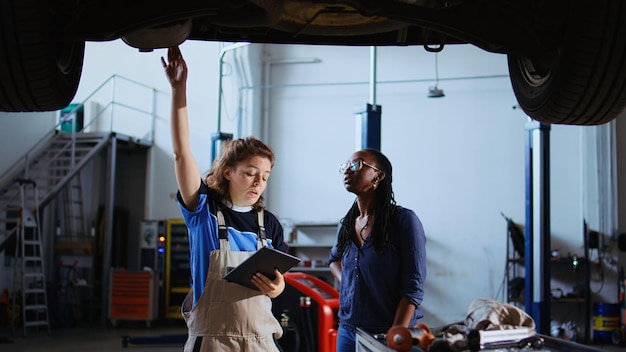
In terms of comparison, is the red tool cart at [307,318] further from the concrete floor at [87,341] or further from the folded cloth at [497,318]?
the concrete floor at [87,341]

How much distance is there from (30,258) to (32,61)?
7.48 metres

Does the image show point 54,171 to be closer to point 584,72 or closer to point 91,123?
point 91,123

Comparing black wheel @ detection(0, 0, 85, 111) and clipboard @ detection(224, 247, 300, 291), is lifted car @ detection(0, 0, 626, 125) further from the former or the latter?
clipboard @ detection(224, 247, 300, 291)

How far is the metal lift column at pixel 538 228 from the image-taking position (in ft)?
18.7

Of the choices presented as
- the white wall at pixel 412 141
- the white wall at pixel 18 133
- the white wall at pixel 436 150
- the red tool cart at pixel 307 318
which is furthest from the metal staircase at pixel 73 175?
the red tool cart at pixel 307 318

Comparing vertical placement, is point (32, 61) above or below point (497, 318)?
above

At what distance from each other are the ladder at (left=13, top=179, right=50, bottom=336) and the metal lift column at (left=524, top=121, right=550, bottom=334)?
5814 mm

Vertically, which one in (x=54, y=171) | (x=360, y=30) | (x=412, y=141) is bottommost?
(x=54, y=171)

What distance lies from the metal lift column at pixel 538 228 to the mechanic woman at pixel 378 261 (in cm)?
340

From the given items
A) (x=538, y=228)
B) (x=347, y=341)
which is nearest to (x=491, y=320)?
(x=347, y=341)

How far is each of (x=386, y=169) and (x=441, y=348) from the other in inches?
46.9

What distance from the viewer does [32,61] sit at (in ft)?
6.47

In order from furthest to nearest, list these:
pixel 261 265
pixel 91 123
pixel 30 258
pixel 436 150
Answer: pixel 91 123, pixel 436 150, pixel 30 258, pixel 261 265

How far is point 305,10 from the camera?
2.37 meters
